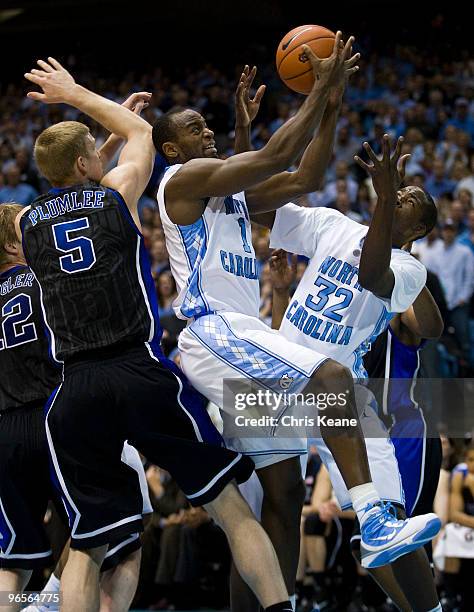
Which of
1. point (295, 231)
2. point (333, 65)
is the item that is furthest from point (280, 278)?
point (333, 65)

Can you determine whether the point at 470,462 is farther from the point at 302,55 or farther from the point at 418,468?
the point at 302,55

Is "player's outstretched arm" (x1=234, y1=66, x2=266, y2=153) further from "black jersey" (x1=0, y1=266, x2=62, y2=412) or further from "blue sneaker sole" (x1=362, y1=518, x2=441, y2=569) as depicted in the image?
"blue sneaker sole" (x1=362, y1=518, x2=441, y2=569)

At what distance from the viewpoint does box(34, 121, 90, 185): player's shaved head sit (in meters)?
4.51

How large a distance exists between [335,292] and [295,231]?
0.44 metres

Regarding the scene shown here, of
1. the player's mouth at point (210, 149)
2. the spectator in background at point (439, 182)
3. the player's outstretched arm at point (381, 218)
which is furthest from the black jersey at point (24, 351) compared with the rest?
the spectator in background at point (439, 182)

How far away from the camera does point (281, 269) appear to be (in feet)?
18.4

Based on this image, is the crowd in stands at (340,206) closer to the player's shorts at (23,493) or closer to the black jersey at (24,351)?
the player's shorts at (23,493)

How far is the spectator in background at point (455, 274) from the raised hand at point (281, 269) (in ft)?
18.2

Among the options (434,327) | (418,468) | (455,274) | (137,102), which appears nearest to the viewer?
(137,102)

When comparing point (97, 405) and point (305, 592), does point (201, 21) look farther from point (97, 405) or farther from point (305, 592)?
point (97, 405)

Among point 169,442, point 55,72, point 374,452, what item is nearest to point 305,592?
point 374,452

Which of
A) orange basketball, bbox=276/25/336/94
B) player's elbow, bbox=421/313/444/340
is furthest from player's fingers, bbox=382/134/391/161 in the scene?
player's elbow, bbox=421/313/444/340

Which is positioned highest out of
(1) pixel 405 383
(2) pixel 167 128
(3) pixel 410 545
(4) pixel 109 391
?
(2) pixel 167 128

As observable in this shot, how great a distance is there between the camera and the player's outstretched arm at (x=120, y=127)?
4.56 metres
